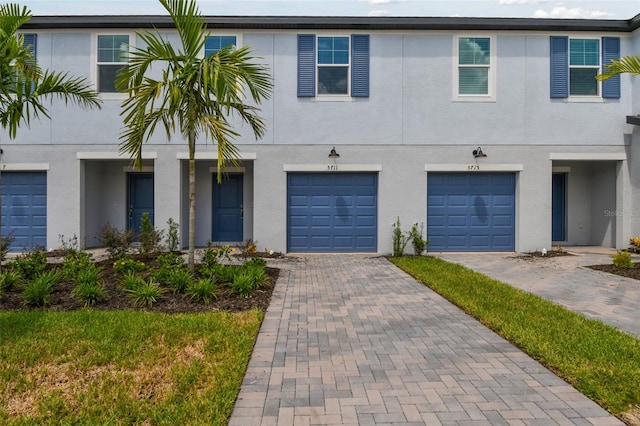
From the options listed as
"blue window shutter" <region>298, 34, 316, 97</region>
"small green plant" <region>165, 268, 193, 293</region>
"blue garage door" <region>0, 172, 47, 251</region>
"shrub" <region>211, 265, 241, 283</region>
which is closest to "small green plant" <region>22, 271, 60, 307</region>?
"small green plant" <region>165, 268, 193, 293</region>

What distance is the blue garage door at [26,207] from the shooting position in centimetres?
1226

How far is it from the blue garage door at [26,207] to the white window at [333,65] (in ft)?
27.3

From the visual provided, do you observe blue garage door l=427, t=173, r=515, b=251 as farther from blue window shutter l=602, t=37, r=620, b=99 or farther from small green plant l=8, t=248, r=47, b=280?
small green plant l=8, t=248, r=47, b=280

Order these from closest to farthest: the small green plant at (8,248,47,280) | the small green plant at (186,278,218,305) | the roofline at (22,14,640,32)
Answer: the small green plant at (186,278,218,305) → the small green plant at (8,248,47,280) → the roofline at (22,14,640,32)

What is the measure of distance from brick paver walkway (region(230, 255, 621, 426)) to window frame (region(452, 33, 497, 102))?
764cm

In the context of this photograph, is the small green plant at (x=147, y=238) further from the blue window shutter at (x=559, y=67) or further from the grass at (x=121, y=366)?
the blue window shutter at (x=559, y=67)

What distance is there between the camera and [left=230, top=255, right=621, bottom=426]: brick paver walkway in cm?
318

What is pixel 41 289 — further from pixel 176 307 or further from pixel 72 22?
pixel 72 22

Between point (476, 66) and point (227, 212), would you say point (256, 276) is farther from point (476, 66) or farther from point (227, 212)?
point (476, 66)

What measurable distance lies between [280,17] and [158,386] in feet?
35.1

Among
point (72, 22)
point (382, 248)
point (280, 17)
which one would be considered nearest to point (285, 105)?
point (280, 17)

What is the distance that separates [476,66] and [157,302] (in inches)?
413

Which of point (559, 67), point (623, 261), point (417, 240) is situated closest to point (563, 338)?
point (623, 261)

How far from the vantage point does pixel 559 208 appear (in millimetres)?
13891
